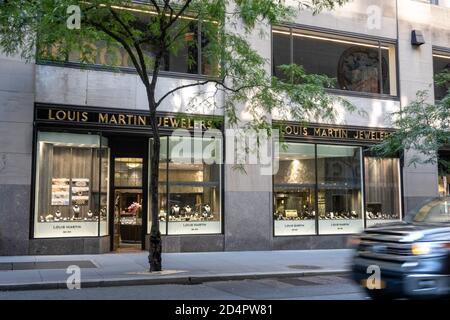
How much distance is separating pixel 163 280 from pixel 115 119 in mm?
6557

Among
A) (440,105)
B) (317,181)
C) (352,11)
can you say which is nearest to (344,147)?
(317,181)

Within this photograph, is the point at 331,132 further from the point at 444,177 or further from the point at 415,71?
the point at 444,177

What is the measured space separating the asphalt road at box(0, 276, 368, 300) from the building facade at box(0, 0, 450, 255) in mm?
5286

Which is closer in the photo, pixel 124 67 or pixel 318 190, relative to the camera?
pixel 124 67

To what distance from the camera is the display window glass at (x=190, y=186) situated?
1698cm

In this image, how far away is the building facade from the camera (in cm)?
1530

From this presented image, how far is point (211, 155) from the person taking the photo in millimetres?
17438

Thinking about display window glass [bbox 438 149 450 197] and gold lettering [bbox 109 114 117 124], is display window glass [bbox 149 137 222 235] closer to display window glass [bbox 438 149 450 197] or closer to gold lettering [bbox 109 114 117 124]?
gold lettering [bbox 109 114 117 124]

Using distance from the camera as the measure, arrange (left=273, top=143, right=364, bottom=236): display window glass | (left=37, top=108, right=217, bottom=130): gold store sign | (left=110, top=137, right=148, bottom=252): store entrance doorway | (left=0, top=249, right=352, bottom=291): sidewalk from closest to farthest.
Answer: (left=0, top=249, right=352, bottom=291): sidewalk → (left=37, top=108, right=217, bottom=130): gold store sign → (left=110, top=137, right=148, bottom=252): store entrance doorway → (left=273, top=143, right=364, bottom=236): display window glass

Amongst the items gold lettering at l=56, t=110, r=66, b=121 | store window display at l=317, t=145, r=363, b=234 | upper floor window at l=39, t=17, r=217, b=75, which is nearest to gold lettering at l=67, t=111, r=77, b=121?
gold lettering at l=56, t=110, r=66, b=121

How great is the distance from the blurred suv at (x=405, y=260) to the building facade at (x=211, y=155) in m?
7.76

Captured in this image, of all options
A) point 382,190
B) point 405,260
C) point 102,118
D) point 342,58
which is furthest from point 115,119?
point 405,260

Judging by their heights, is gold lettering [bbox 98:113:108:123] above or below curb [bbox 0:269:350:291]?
above
